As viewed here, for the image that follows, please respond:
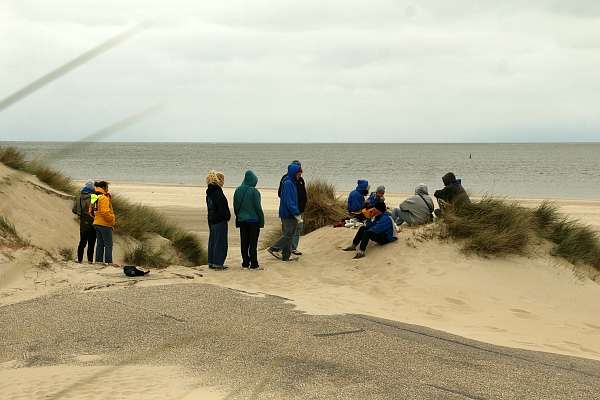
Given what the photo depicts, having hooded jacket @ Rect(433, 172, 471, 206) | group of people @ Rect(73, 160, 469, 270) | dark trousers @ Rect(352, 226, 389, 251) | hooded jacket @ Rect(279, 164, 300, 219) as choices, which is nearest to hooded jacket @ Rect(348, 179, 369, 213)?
group of people @ Rect(73, 160, 469, 270)

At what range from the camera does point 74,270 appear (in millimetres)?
9359

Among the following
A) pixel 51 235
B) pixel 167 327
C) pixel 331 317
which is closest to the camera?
pixel 167 327

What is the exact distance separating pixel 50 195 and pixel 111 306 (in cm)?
684

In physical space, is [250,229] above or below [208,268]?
above

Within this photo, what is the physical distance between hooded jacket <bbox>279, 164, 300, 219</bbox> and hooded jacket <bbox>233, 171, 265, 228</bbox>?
0.51 m

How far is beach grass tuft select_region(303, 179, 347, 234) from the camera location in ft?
46.7

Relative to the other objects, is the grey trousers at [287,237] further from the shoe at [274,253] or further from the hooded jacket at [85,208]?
the hooded jacket at [85,208]

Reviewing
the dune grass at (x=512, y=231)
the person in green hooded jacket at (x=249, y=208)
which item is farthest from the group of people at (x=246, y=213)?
the dune grass at (x=512, y=231)

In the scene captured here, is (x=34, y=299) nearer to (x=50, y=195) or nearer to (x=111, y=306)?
(x=111, y=306)

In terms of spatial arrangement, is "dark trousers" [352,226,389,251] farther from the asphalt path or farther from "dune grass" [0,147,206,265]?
"dune grass" [0,147,206,265]

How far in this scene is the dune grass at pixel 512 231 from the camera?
10828 mm

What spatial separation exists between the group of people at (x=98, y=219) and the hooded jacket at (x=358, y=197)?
4.60 metres

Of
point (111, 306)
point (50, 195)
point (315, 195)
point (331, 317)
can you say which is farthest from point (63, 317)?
point (315, 195)

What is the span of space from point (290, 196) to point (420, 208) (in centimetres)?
274
